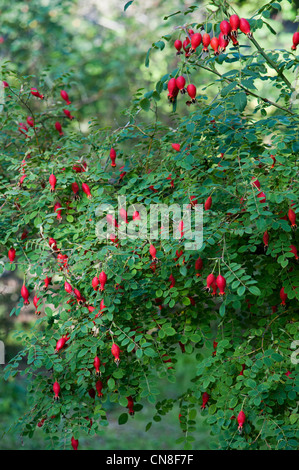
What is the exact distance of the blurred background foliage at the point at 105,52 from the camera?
4.57 metres

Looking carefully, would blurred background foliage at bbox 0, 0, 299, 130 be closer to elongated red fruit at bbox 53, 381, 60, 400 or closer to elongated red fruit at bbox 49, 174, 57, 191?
elongated red fruit at bbox 49, 174, 57, 191

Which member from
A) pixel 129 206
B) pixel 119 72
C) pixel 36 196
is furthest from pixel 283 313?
pixel 119 72

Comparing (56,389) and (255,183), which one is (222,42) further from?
(56,389)

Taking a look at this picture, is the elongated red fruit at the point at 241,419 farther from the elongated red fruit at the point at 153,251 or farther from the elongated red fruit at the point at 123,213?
the elongated red fruit at the point at 123,213

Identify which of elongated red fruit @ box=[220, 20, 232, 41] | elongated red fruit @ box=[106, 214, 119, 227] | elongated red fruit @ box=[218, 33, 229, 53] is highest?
elongated red fruit @ box=[220, 20, 232, 41]

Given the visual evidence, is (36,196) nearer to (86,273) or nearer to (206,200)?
(86,273)

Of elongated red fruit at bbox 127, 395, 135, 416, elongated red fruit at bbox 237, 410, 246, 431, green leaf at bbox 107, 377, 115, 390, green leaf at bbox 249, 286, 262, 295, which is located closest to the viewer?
green leaf at bbox 249, 286, 262, 295

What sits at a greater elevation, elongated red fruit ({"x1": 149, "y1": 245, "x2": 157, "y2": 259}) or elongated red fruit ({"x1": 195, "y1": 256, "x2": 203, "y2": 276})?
elongated red fruit ({"x1": 149, "y1": 245, "x2": 157, "y2": 259})

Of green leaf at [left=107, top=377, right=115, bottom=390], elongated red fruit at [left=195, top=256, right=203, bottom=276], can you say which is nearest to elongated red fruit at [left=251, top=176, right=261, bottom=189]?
elongated red fruit at [left=195, top=256, right=203, bottom=276]

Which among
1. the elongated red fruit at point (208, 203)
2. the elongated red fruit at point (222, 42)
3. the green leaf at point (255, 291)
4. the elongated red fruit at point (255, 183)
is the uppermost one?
the elongated red fruit at point (222, 42)

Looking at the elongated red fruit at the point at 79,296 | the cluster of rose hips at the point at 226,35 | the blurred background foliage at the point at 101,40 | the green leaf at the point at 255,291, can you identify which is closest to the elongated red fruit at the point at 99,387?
the elongated red fruit at the point at 79,296

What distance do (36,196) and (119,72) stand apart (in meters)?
4.72

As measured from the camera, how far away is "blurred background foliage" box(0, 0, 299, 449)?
4.57 metres

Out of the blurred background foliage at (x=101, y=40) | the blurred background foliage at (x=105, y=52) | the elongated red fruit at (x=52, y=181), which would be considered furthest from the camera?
the blurred background foliage at (x=101, y=40)
